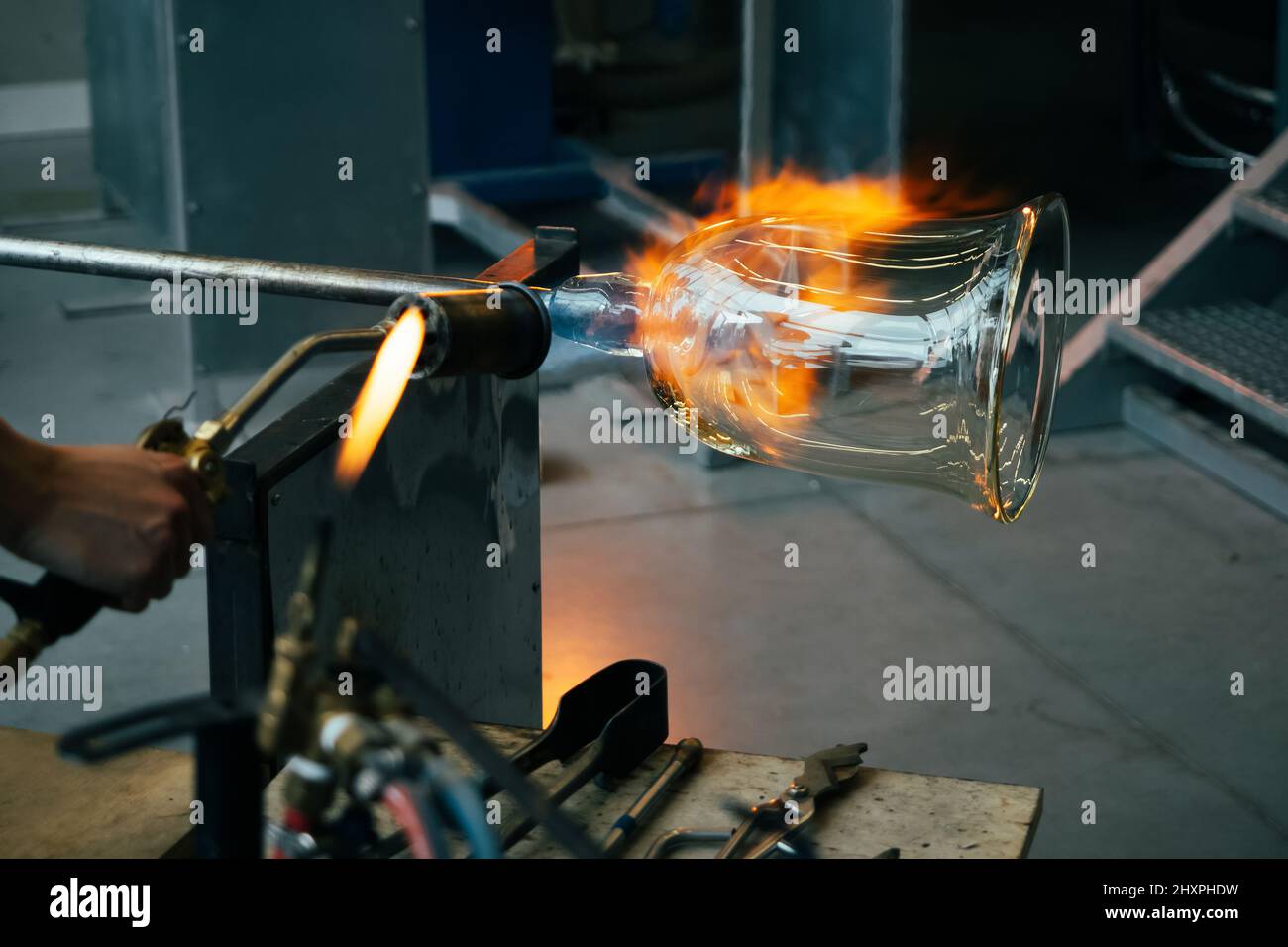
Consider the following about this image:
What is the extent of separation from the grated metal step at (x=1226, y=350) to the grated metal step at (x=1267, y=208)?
23 cm

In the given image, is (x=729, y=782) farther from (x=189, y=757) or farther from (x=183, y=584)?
(x=183, y=584)

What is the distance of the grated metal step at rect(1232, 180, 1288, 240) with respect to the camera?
156 inches

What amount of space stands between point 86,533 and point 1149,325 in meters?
3.56

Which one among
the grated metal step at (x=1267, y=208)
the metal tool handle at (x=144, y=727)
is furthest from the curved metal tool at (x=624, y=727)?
the grated metal step at (x=1267, y=208)
